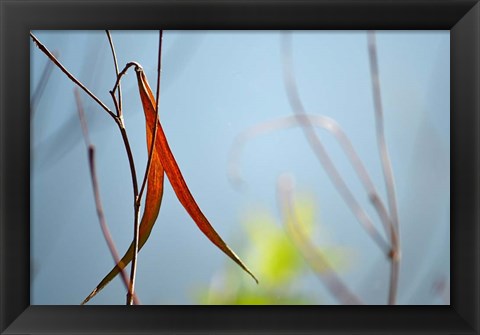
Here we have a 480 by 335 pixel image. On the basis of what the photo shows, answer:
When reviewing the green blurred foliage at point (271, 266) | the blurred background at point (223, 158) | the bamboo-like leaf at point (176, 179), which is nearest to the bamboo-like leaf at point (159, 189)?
the bamboo-like leaf at point (176, 179)

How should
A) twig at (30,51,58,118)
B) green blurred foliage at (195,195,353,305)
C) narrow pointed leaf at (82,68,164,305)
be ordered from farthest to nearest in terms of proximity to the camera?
twig at (30,51,58,118) → green blurred foliage at (195,195,353,305) → narrow pointed leaf at (82,68,164,305)

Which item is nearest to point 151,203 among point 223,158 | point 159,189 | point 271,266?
point 159,189

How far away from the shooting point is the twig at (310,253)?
3.32 feet

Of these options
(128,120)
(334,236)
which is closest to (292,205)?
(334,236)

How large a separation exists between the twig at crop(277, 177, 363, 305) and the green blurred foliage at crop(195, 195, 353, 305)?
0.04ft

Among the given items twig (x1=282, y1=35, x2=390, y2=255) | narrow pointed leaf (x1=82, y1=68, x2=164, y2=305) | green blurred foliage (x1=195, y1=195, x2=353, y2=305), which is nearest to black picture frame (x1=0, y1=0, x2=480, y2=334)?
green blurred foliage (x1=195, y1=195, x2=353, y2=305)

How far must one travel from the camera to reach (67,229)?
1.09 metres

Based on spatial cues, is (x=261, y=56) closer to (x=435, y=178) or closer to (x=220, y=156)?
(x=220, y=156)

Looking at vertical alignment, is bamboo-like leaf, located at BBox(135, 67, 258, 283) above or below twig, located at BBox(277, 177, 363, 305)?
above

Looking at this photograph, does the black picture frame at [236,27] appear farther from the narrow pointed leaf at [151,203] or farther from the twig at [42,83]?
the narrow pointed leaf at [151,203]

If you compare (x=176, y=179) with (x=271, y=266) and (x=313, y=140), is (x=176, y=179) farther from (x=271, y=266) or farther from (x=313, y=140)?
(x=313, y=140)

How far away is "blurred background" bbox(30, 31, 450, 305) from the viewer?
109 centimetres

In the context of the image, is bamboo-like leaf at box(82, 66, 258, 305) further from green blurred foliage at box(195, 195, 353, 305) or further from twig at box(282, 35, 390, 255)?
twig at box(282, 35, 390, 255)

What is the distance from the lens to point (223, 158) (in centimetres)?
111
